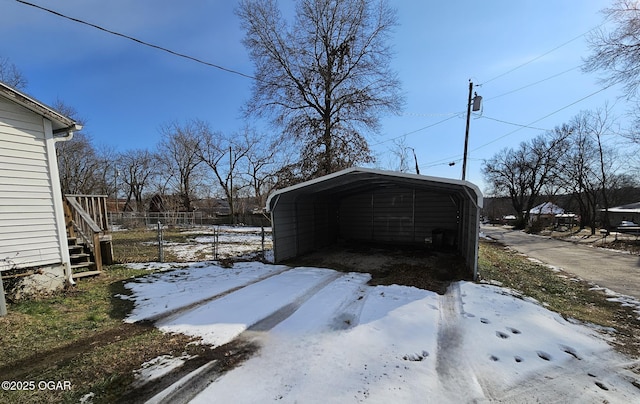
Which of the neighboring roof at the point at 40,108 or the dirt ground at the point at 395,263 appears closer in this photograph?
the neighboring roof at the point at 40,108

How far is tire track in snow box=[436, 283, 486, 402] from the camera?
2.59 metres

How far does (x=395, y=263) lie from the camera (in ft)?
27.3

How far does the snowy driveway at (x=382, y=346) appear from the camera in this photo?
2578 mm

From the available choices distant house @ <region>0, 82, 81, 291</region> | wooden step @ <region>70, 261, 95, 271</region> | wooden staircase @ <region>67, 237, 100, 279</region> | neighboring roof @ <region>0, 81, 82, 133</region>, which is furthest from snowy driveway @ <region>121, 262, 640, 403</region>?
neighboring roof @ <region>0, 81, 82, 133</region>

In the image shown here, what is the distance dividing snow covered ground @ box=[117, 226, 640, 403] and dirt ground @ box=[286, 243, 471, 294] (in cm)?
70

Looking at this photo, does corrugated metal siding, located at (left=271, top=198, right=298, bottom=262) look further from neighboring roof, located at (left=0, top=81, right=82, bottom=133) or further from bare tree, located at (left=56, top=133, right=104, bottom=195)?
bare tree, located at (left=56, top=133, right=104, bottom=195)

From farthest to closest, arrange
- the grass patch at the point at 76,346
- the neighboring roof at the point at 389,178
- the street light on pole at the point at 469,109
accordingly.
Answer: the street light on pole at the point at 469,109, the neighboring roof at the point at 389,178, the grass patch at the point at 76,346

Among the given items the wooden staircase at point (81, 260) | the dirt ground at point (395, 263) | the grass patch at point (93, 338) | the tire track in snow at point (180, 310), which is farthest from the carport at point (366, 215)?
the wooden staircase at point (81, 260)

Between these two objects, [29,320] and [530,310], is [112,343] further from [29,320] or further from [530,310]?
[530,310]

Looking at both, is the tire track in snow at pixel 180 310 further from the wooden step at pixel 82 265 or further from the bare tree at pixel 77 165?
the bare tree at pixel 77 165

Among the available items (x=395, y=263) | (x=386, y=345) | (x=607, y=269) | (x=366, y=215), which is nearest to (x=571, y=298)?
(x=395, y=263)

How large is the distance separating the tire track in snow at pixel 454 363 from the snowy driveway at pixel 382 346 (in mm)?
14

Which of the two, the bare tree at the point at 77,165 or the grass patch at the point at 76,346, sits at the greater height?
the bare tree at the point at 77,165

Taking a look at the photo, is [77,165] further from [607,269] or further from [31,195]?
[607,269]
